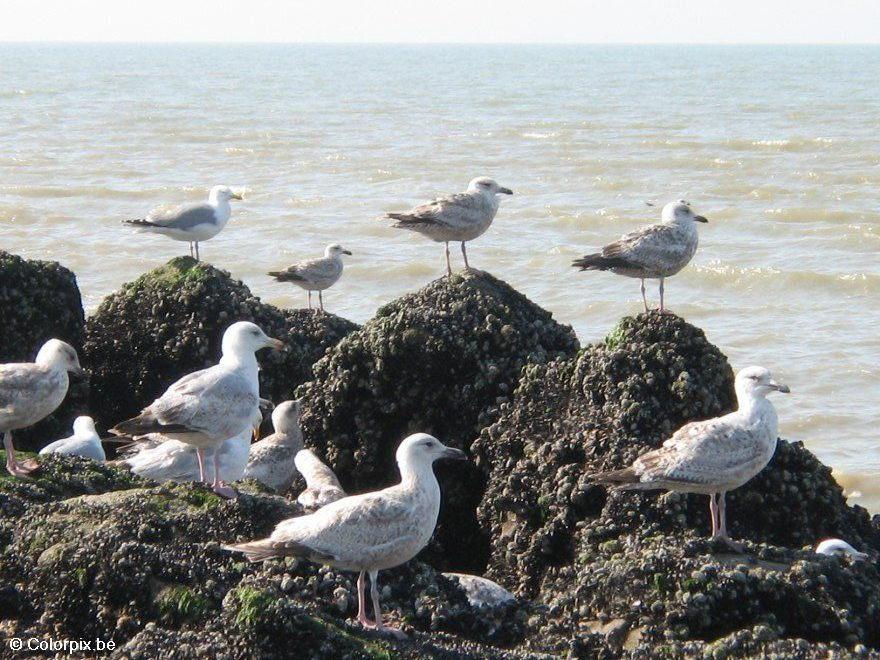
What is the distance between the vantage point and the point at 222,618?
195 inches

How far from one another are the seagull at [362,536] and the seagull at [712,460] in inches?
41.0

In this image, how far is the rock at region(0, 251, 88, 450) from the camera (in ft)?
30.5

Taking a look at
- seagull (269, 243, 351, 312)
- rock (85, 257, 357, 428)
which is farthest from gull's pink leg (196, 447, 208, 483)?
seagull (269, 243, 351, 312)

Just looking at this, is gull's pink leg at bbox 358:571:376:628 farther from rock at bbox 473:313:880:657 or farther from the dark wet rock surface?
rock at bbox 473:313:880:657

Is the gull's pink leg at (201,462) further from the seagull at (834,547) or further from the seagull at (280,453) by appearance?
the seagull at (834,547)

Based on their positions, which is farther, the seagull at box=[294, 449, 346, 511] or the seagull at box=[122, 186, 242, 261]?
the seagull at box=[122, 186, 242, 261]

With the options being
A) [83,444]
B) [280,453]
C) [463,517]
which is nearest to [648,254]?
[463,517]

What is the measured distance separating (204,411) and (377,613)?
2.30 meters

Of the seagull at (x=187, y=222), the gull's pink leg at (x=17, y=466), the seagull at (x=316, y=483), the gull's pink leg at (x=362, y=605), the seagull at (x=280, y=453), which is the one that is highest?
the seagull at (x=187, y=222)

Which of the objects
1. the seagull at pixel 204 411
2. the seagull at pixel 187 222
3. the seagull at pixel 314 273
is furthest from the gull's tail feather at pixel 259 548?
the seagull at pixel 314 273

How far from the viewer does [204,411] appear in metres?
7.30

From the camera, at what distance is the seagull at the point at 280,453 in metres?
8.61

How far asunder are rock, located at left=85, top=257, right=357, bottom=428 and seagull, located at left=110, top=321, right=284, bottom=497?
1.54 meters

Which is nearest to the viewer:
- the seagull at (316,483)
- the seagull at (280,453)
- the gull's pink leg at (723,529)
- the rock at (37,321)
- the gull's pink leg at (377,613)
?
the gull's pink leg at (377,613)
